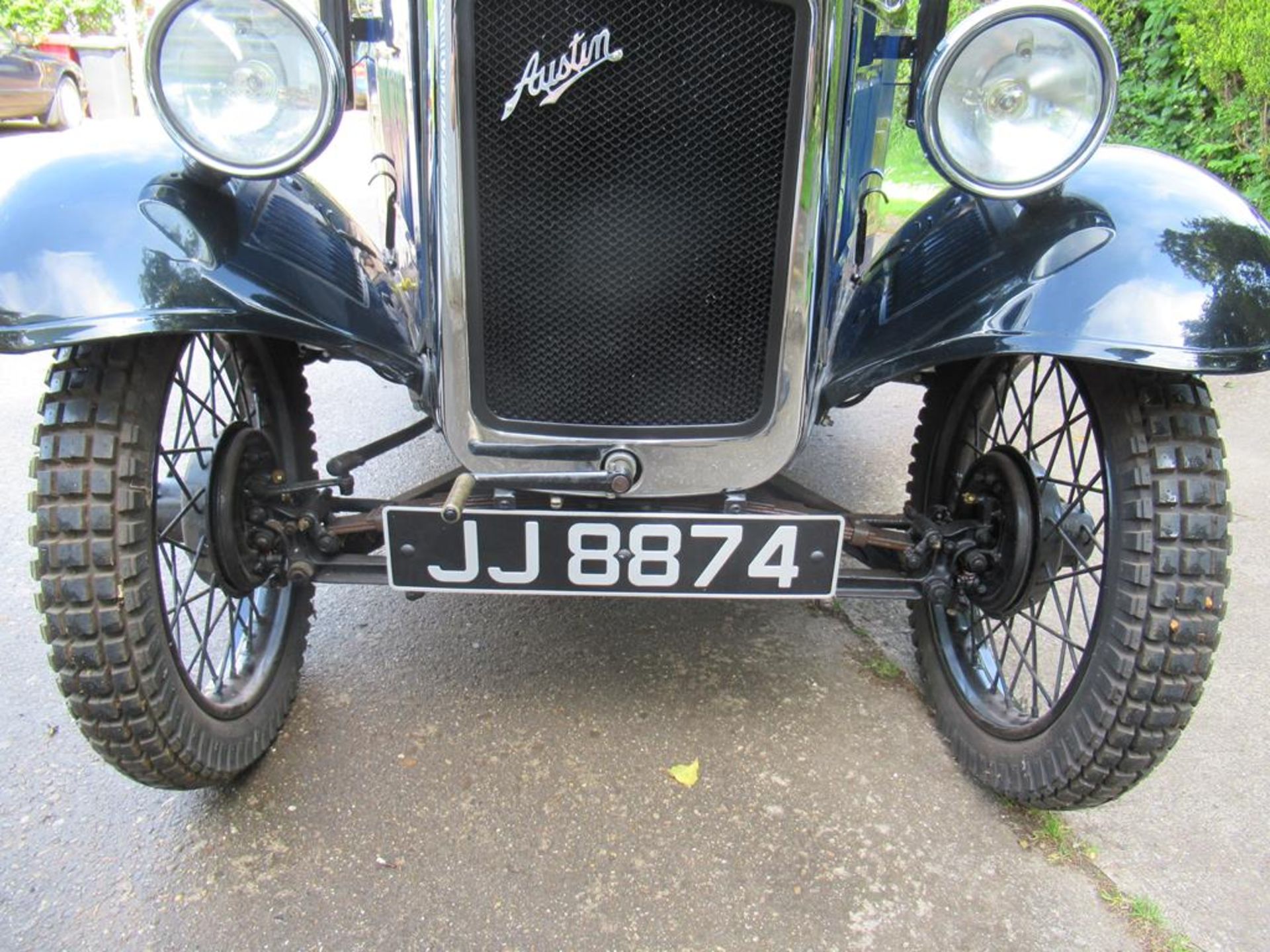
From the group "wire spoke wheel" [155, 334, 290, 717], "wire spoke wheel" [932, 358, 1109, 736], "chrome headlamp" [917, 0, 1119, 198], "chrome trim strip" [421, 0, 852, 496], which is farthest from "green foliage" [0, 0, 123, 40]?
"chrome headlamp" [917, 0, 1119, 198]

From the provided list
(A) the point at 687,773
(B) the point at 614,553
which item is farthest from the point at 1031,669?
(B) the point at 614,553

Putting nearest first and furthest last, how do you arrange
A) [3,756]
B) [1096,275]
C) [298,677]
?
[1096,275] < [3,756] < [298,677]

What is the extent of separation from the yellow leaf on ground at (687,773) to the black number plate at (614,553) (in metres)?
0.51

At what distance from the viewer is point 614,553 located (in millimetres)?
1802

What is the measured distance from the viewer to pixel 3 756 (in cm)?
215

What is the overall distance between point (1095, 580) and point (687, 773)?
3.19ft

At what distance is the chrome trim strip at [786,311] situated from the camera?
163 cm

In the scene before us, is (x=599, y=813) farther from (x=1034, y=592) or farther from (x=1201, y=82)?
(x=1201, y=82)

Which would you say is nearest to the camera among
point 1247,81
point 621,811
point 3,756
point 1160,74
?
point 621,811

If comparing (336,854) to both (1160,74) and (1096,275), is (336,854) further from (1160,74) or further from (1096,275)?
(1160,74)

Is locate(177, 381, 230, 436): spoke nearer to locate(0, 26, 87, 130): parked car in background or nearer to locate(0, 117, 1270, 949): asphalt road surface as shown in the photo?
locate(0, 117, 1270, 949): asphalt road surface

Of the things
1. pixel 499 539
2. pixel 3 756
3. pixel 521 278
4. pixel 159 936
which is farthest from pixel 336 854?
pixel 521 278

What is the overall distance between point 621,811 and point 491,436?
2.78 ft

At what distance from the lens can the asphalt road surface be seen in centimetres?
175
